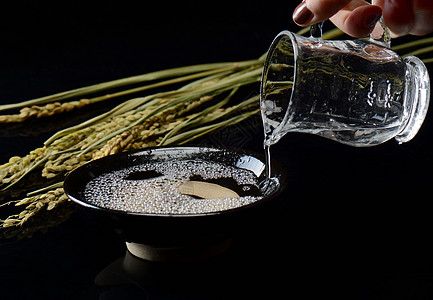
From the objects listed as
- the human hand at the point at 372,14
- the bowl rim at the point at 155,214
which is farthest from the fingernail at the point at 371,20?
the bowl rim at the point at 155,214

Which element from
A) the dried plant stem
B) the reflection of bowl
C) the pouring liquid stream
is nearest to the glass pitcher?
the pouring liquid stream

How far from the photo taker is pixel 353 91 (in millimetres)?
721

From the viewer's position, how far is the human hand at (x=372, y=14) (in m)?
0.76

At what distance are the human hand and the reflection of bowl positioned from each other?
0.22 m

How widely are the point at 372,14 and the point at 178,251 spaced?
42 centimetres

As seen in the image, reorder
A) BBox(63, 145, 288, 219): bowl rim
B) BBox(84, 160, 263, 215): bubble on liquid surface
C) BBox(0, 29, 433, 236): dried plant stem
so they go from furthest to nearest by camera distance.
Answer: BBox(0, 29, 433, 236): dried plant stem
BBox(84, 160, 263, 215): bubble on liquid surface
BBox(63, 145, 288, 219): bowl rim

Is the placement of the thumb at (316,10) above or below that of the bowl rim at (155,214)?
above

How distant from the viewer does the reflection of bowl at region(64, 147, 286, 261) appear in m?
0.64

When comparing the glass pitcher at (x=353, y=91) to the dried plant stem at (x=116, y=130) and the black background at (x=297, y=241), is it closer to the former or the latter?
the black background at (x=297, y=241)

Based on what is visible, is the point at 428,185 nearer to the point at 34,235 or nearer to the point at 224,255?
the point at 224,255

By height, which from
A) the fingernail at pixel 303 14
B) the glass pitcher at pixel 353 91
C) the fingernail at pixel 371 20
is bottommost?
the glass pitcher at pixel 353 91

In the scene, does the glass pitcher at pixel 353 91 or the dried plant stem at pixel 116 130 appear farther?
the dried plant stem at pixel 116 130

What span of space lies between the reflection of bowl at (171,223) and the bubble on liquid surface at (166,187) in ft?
0.05

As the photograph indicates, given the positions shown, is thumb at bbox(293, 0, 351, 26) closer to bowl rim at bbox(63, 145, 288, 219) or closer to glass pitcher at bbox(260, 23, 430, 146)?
glass pitcher at bbox(260, 23, 430, 146)
